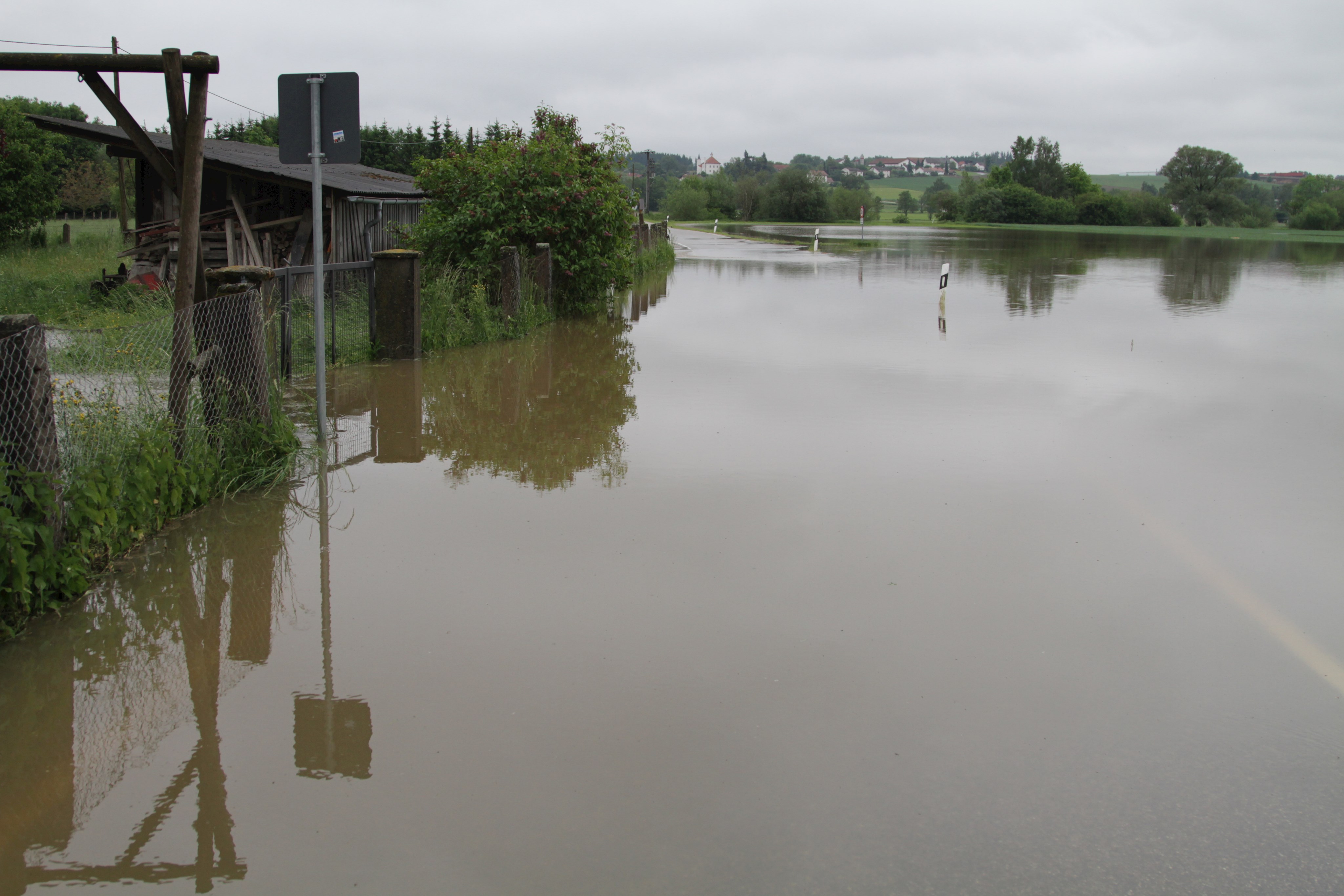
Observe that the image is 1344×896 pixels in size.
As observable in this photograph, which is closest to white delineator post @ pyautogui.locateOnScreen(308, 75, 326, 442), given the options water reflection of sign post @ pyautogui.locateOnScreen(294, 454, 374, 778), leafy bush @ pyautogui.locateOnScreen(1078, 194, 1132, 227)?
water reflection of sign post @ pyautogui.locateOnScreen(294, 454, 374, 778)

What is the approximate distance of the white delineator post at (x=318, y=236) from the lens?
7.91m

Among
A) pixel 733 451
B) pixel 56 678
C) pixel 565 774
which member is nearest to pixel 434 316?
pixel 733 451

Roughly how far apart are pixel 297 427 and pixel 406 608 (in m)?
4.23

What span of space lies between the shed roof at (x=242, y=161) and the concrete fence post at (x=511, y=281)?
4.80 m

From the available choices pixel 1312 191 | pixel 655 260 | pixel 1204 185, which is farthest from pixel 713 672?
pixel 1312 191

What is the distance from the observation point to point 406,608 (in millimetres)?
5328

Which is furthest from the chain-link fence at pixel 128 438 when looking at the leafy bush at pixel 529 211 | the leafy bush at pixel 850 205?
the leafy bush at pixel 850 205

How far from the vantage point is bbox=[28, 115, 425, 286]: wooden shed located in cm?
1888

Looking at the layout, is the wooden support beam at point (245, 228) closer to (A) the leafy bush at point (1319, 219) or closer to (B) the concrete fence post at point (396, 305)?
(B) the concrete fence post at point (396, 305)

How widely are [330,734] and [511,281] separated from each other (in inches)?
472

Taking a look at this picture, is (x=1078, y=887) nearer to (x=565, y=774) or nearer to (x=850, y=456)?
(x=565, y=774)

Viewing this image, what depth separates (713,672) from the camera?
4660mm

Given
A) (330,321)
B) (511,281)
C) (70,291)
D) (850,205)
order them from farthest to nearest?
(850,205) → (70,291) → (511,281) → (330,321)

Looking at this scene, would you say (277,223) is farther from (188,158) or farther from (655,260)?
(188,158)
